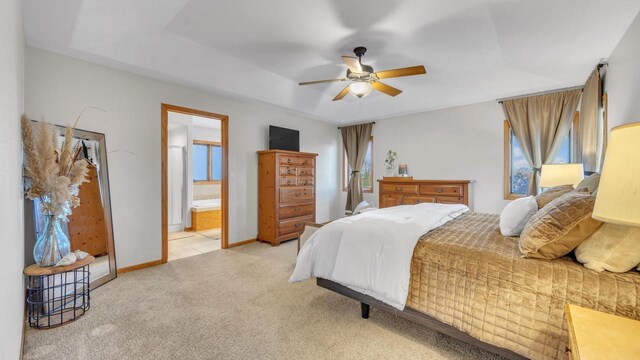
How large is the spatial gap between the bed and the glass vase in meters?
2.59

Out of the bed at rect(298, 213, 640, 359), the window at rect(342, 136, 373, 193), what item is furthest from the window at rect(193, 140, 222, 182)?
the bed at rect(298, 213, 640, 359)

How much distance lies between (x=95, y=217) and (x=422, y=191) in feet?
14.9

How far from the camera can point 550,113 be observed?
152 inches

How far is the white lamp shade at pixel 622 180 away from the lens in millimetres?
795

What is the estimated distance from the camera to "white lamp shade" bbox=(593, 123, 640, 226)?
31.3 inches

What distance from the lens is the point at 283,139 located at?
492 cm

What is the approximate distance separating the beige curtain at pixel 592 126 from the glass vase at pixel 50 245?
17.0 feet

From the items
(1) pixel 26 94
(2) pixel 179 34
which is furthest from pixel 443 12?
(1) pixel 26 94

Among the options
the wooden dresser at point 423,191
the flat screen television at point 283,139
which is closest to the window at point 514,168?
the wooden dresser at point 423,191

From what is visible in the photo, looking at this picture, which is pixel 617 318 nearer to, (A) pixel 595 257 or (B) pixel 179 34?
(A) pixel 595 257

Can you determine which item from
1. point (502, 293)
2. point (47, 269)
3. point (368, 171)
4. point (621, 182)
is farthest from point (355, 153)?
point (621, 182)

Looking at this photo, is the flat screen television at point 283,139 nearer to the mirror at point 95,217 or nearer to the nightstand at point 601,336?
the mirror at point 95,217

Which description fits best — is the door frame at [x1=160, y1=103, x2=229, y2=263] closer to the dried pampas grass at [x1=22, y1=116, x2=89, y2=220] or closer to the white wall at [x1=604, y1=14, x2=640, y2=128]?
the dried pampas grass at [x1=22, y1=116, x2=89, y2=220]

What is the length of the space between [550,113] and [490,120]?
2.49ft
